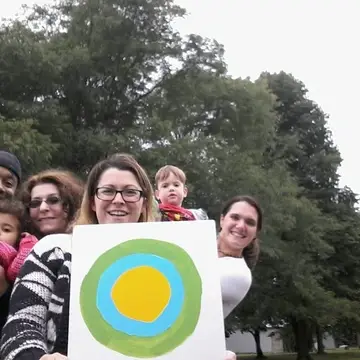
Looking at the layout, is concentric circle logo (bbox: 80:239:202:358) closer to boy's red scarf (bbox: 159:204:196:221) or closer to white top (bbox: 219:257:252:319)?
white top (bbox: 219:257:252:319)

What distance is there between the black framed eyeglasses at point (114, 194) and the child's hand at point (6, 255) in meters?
0.40

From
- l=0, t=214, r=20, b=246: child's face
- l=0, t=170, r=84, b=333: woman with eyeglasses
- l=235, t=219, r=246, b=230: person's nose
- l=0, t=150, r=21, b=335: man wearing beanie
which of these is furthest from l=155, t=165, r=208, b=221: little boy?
l=0, t=214, r=20, b=246: child's face

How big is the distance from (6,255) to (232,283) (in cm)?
88

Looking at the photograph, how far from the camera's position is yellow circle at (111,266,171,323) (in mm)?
1633

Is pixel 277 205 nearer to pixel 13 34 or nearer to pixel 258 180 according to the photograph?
pixel 258 180

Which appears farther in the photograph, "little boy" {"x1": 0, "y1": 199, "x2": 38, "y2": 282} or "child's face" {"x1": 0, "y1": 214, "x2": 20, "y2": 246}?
"child's face" {"x1": 0, "y1": 214, "x2": 20, "y2": 246}

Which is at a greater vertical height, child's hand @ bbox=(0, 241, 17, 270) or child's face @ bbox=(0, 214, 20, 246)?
child's face @ bbox=(0, 214, 20, 246)

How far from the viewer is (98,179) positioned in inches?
77.9

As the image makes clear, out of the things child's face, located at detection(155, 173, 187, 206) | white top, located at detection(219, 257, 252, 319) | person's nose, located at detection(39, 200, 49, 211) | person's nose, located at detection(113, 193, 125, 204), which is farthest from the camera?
child's face, located at detection(155, 173, 187, 206)

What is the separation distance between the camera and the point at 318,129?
2664cm

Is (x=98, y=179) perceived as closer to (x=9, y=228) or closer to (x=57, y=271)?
(x=57, y=271)

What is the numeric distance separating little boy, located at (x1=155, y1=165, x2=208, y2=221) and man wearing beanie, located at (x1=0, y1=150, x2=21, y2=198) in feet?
3.97

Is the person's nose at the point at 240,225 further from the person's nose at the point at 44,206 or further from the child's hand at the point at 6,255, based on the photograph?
the child's hand at the point at 6,255

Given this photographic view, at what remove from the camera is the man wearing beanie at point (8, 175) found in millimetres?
2648
